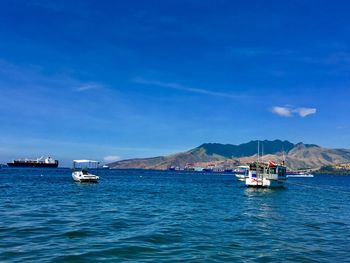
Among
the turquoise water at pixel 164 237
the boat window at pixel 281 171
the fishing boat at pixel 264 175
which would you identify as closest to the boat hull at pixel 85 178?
the fishing boat at pixel 264 175

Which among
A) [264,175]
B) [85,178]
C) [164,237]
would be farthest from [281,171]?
[164,237]

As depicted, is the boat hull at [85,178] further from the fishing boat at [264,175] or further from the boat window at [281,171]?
the boat window at [281,171]

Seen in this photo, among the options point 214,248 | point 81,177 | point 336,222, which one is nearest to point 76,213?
point 214,248

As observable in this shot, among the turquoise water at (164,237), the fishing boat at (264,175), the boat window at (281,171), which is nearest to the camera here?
the turquoise water at (164,237)

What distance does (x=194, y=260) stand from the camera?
2555 cm

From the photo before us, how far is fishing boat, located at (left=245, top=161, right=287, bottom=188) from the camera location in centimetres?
11581

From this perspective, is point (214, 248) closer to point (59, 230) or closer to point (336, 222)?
point (59, 230)

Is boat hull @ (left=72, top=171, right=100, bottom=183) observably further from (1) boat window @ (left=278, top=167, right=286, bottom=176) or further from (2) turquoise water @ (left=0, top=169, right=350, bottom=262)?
(2) turquoise water @ (left=0, top=169, right=350, bottom=262)

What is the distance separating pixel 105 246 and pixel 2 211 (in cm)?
2443

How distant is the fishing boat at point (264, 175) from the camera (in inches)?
4560

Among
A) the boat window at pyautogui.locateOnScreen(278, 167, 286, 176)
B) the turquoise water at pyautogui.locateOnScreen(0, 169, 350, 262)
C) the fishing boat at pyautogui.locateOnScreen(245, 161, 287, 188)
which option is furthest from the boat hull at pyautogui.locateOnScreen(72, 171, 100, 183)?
the turquoise water at pyautogui.locateOnScreen(0, 169, 350, 262)

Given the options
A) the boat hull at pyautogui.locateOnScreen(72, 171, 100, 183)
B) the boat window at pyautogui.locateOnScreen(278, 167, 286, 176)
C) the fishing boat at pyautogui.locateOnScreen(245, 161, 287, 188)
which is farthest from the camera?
the boat window at pyautogui.locateOnScreen(278, 167, 286, 176)

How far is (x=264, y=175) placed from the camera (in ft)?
391

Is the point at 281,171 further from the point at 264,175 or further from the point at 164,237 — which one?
the point at 164,237
